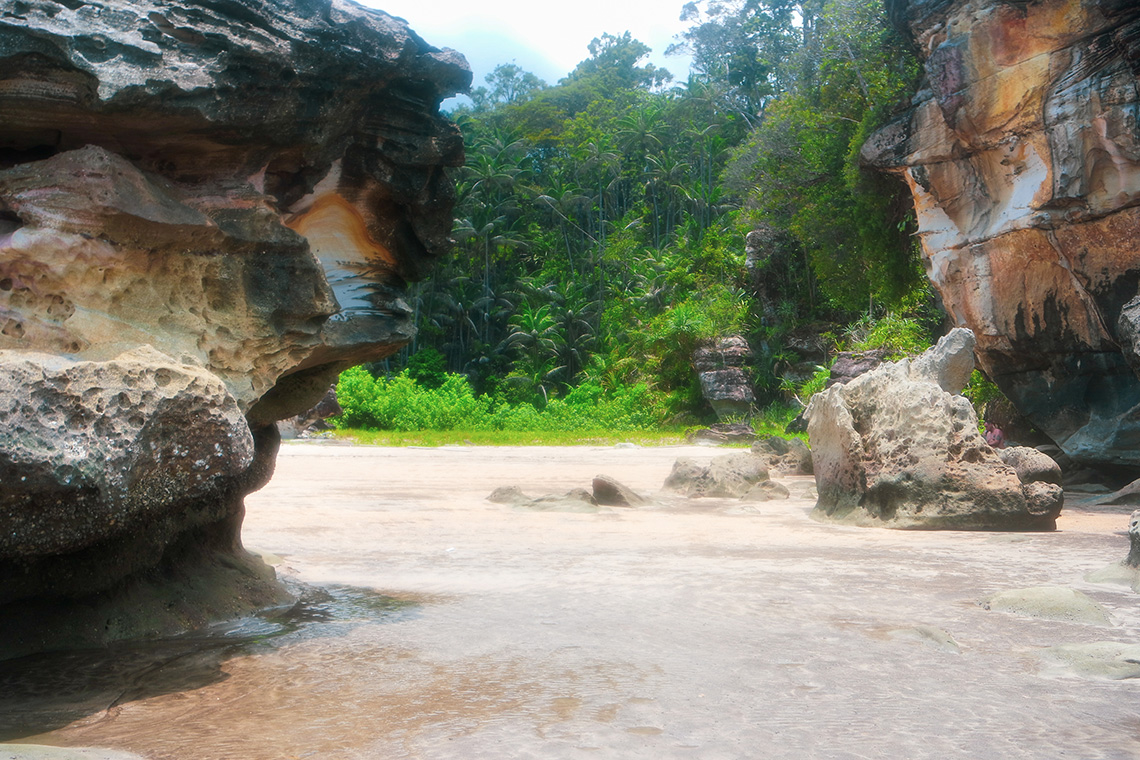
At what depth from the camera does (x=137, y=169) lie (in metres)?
3.72

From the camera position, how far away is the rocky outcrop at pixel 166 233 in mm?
2957

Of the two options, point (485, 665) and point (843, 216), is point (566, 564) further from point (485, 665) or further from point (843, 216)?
point (843, 216)

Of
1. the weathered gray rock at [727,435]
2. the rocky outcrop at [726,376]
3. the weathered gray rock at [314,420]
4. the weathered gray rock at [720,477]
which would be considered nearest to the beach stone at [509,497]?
the weathered gray rock at [720,477]

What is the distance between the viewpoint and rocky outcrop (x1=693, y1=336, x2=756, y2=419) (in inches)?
1011

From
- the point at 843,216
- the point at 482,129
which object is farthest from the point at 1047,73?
the point at 482,129

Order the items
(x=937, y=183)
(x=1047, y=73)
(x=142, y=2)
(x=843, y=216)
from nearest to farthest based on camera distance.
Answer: (x=142, y=2) < (x=1047, y=73) < (x=937, y=183) < (x=843, y=216)

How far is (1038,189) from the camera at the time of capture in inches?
396

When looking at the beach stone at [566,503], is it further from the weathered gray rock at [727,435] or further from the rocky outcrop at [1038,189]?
the weathered gray rock at [727,435]

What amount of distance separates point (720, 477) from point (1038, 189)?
4.91 meters

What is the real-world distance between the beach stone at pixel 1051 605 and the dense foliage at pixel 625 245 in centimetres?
1253

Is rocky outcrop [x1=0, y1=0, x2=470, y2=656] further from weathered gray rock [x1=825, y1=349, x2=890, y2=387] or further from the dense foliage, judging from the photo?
weathered gray rock [x1=825, y1=349, x2=890, y2=387]

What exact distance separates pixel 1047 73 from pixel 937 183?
2.02 metres

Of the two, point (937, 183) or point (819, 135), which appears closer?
point (937, 183)

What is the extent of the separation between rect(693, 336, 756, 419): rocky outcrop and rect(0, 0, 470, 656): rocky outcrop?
21666mm
